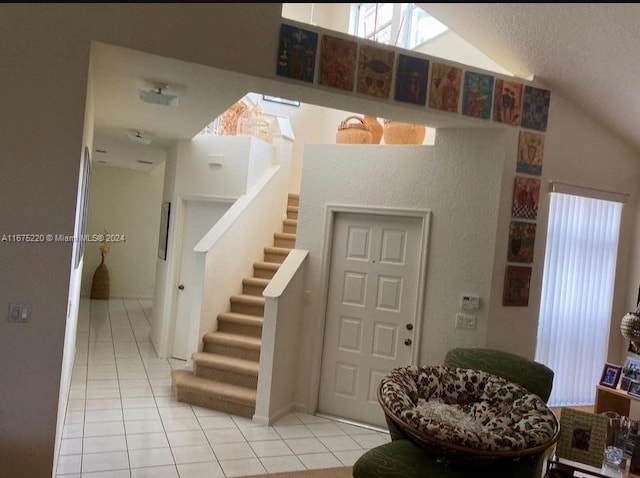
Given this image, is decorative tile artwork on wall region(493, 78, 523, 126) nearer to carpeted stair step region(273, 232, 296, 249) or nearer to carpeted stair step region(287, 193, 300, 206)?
carpeted stair step region(273, 232, 296, 249)

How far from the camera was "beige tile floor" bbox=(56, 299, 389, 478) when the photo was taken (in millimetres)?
3289

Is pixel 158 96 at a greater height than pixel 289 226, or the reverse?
pixel 158 96

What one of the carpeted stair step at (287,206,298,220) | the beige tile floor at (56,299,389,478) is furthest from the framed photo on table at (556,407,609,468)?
the carpeted stair step at (287,206,298,220)

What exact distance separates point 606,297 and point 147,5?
4.34 meters

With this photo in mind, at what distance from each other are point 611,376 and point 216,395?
3.24m

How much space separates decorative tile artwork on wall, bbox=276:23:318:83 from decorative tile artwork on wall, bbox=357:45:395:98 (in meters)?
0.34

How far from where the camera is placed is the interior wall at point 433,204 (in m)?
3.81

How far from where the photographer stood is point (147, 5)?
107 inches

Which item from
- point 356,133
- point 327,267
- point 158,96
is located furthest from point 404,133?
point 158,96

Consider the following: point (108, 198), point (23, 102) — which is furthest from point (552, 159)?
point (108, 198)

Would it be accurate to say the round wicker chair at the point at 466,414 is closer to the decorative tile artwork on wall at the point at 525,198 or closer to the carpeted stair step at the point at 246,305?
the decorative tile artwork on wall at the point at 525,198

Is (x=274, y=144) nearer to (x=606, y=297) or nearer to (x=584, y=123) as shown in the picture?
(x=584, y=123)

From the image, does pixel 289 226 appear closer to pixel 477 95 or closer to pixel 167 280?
pixel 167 280

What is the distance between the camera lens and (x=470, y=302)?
383 centimetres
